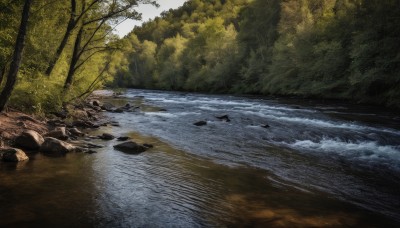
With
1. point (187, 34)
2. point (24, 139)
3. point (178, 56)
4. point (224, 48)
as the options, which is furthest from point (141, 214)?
point (187, 34)

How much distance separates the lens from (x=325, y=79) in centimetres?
3669

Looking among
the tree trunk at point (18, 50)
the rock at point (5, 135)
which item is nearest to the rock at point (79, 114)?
the tree trunk at point (18, 50)

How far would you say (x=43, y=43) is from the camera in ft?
55.6

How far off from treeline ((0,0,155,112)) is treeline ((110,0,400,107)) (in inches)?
83.2

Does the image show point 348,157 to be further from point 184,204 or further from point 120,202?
point 120,202

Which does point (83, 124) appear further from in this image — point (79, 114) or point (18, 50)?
point (18, 50)

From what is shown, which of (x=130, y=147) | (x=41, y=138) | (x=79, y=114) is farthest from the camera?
(x=79, y=114)

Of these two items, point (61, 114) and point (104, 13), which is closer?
point (61, 114)

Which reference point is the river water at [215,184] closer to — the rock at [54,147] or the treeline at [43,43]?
the rock at [54,147]

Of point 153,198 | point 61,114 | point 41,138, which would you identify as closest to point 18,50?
point 41,138

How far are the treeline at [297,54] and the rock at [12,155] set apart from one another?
1189 centimetres

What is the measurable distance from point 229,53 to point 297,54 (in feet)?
70.6

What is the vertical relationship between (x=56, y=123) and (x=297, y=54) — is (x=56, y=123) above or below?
below

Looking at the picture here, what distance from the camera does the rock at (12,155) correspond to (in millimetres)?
10172
